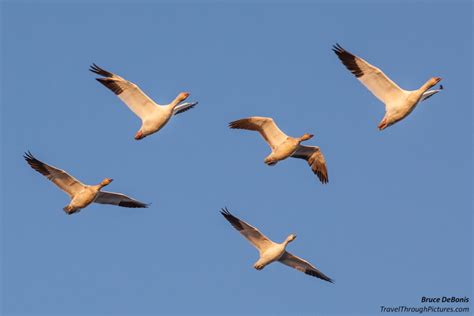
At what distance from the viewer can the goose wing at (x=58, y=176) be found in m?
23.7

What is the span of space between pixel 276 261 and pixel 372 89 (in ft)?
16.9

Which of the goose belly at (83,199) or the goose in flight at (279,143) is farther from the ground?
the goose in flight at (279,143)

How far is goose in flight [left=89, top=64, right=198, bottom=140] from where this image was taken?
79.8 feet

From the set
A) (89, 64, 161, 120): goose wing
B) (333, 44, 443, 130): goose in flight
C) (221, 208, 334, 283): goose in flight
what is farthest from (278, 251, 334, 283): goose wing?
(89, 64, 161, 120): goose wing

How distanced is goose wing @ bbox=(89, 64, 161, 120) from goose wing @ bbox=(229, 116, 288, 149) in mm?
2255

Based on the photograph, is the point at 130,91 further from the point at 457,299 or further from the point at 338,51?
the point at 457,299

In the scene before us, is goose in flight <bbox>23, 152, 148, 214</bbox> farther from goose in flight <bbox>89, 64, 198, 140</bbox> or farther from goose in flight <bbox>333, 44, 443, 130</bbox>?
goose in flight <bbox>333, 44, 443, 130</bbox>

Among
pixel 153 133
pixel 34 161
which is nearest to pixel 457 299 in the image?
pixel 153 133

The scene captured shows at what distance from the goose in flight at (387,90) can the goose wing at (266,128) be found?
7.92ft

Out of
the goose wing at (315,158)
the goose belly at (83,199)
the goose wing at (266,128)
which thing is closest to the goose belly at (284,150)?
the goose wing at (266,128)

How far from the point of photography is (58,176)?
940 inches

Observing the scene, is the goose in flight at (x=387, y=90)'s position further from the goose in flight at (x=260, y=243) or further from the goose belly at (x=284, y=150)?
the goose in flight at (x=260, y=243)

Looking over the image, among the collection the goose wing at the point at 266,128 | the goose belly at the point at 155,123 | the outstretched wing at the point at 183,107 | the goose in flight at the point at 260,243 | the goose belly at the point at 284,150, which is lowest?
the goose in flight at the point at 260,243

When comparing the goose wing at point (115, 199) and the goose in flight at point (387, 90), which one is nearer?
the goose in flight at point (387, 90)
